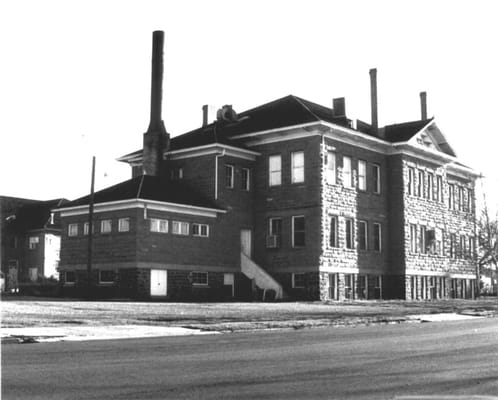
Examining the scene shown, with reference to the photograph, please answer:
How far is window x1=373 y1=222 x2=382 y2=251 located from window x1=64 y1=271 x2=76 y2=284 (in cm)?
1829

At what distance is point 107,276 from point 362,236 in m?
15.6

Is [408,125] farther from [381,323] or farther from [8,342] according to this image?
[8,342]

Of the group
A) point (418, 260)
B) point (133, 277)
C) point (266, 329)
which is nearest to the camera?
point (266, 329)

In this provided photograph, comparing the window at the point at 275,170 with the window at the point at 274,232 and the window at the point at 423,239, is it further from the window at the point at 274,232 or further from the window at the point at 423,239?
the window at the point at 423,239

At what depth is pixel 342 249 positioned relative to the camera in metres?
44.3

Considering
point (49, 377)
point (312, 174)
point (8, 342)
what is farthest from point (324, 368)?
point (312, 174)

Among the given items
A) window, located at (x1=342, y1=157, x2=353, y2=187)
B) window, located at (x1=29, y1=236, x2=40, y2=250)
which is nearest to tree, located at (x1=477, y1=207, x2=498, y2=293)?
window, located at (x1=342, y1=157, x2=353, y2=187)

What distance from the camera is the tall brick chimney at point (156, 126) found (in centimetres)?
4550

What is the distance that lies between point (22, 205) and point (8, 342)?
6659 cm

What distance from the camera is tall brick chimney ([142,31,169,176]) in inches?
1791

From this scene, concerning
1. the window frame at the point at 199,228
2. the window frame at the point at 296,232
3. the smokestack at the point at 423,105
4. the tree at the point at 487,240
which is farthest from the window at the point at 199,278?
the smokestack at the point at 423,105

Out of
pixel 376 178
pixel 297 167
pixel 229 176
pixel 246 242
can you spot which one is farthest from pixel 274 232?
pixel 376 178

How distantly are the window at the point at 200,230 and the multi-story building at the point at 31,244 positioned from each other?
33.2 metres

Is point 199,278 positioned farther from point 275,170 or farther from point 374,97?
point 374,97
